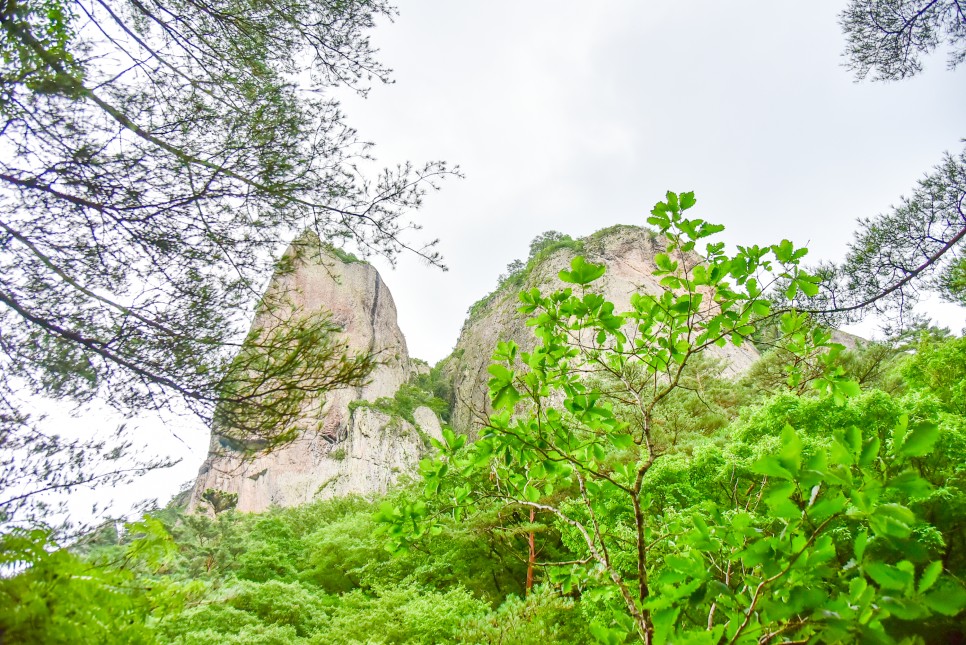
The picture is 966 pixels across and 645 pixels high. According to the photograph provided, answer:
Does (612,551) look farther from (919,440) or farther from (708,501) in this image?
(919,440)

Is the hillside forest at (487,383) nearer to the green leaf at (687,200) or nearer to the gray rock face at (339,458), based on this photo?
the green leaf at (687,200)

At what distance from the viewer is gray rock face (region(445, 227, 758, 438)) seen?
2720 centimetres

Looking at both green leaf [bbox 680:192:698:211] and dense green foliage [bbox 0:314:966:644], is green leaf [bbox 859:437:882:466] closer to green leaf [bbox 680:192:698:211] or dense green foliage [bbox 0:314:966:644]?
dense green foliage [bbox 0:314:966:644]

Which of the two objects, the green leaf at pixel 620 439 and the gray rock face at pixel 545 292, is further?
the gray rock face at pixel 545 292

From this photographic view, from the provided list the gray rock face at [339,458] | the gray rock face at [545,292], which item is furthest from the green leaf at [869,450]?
the gray rock face at [545,292]

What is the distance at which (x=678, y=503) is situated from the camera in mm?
6070

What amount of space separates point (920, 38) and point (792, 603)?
5.24 m

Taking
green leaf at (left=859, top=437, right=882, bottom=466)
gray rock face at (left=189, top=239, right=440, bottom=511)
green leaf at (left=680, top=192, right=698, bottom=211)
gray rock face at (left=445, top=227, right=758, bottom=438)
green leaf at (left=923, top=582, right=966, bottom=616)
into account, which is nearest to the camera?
green leaf at (left=923, top=582, right=966, bottom=616)

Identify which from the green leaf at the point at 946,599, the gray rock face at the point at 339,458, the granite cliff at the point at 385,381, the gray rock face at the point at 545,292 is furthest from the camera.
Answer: the gray rock face at the point at 545,292

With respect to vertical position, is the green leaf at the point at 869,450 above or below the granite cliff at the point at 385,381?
below

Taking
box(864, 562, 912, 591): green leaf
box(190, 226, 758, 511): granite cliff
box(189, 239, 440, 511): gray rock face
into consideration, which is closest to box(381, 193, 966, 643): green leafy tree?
box(864, 562, 912, 591): green leaf

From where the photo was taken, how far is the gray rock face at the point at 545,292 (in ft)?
89.2

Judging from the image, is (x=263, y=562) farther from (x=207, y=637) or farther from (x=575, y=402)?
(x=575, y=402)

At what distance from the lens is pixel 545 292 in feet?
98.4
